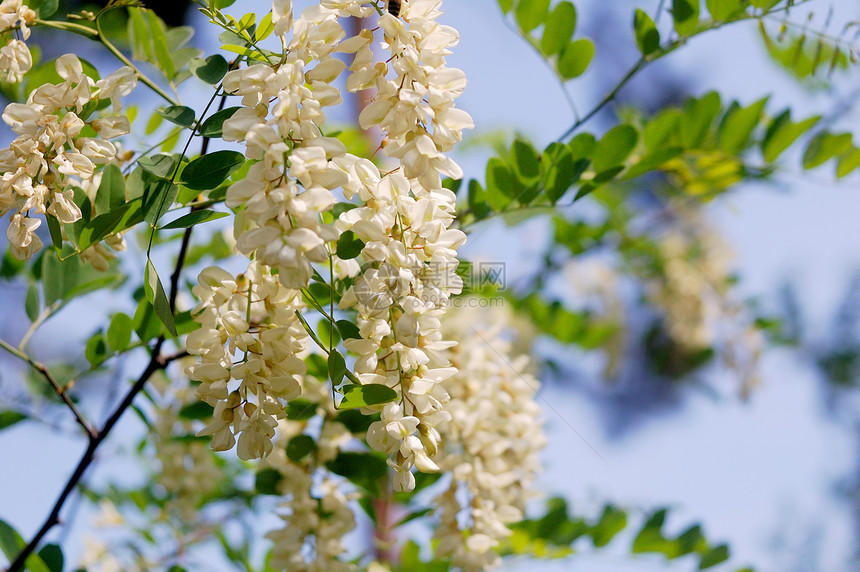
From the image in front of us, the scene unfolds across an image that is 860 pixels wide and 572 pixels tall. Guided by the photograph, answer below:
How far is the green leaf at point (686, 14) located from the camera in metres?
0.68

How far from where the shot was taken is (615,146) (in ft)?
2.27

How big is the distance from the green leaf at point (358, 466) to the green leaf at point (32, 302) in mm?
299

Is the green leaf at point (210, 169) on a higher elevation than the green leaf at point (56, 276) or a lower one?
higher

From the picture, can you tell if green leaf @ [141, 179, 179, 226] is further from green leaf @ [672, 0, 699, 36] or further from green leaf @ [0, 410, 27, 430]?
green leaf @ [672, 0, 699, 36]

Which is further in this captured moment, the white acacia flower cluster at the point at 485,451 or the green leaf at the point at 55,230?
the white acacia flower cluster at the point at 485,451

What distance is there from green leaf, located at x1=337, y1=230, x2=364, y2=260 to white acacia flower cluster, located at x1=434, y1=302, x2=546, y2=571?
26 centimetres

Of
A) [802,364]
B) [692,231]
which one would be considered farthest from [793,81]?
[802,364]

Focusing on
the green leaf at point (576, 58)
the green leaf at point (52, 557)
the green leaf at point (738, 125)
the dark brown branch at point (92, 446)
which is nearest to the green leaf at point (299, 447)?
the dark brown branch at point (92, 446)

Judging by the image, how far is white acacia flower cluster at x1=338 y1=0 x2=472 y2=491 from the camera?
387mm

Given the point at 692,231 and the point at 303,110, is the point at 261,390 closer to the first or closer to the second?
the point at 303,110

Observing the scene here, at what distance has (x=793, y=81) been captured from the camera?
143 cm

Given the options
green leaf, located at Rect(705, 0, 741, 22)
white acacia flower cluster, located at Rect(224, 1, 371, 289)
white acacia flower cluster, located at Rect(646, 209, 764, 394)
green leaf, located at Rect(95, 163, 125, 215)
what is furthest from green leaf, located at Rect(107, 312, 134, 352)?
white acacia flower cluster, located at Rect(646, 209, 764, 394)

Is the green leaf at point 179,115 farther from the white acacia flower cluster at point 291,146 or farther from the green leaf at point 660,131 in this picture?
the green leaf at point 660,131

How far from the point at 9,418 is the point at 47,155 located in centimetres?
39
